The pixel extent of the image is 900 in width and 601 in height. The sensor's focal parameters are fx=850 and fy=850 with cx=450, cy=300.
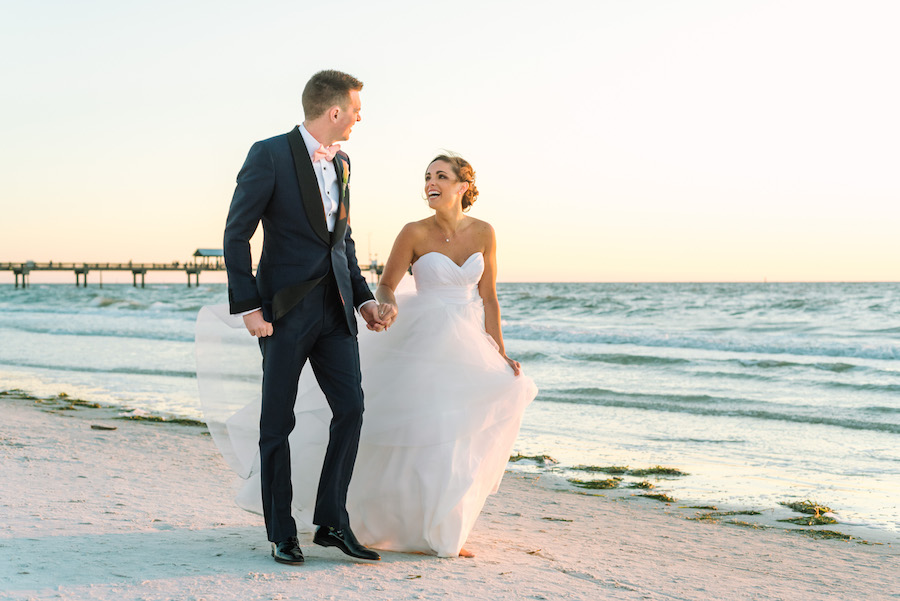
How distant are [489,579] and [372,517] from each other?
70 centimetres

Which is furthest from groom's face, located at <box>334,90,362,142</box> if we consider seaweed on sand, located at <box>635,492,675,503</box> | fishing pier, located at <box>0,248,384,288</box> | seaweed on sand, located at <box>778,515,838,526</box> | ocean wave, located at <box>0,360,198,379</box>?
fishing pier, located at <box>0,248,384,288</box>

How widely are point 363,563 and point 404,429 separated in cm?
62

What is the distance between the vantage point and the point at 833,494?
619 cm

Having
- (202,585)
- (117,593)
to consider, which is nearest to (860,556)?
(202,585)

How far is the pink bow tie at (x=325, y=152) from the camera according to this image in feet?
11.5

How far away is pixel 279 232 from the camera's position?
11.4ft

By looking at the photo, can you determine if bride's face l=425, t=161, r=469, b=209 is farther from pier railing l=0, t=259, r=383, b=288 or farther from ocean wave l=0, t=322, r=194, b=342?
pier railing l=0, t=259, r=383, b=288

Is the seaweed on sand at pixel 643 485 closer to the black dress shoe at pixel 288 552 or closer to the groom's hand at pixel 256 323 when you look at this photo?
the black dress shoe at pixel 288 552

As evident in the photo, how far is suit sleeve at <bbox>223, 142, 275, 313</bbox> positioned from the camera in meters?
3.34

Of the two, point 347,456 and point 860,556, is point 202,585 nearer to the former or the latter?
point 347,456

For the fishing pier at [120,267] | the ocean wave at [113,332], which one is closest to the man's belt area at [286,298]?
the ocean wave at [113,332]

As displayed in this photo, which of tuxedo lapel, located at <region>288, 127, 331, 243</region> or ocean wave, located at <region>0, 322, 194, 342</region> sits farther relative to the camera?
ocean wave, located at <region>0, 322, 194, 342</region>

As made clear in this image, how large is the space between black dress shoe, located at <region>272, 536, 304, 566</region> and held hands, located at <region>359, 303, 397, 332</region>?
96cm

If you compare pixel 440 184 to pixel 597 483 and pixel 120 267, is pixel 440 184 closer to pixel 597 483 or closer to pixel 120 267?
pixel 597 483
